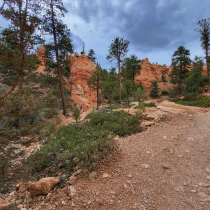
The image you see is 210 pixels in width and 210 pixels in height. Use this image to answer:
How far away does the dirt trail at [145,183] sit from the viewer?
77.1 inches

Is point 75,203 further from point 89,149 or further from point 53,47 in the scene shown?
point 53,47

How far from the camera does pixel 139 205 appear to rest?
6.32ft

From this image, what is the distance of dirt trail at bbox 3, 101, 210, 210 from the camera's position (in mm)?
1958

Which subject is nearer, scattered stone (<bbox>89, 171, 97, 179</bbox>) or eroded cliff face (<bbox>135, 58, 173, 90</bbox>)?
scattered stone (<bbox>89, 171, 97, 179</bbox>)

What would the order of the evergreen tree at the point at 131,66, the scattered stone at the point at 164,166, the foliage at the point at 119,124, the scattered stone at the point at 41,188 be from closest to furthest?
the scattered stone at the point at 41,188
the scattered stone at the point at 164,166
the foliage at the point at 119,124
the evergreen tree at the point at 131,66

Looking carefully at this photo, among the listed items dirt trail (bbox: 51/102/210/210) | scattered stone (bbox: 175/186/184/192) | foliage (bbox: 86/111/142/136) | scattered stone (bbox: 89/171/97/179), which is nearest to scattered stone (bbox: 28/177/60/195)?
dirt trail (bbox: 51/102/210/210)

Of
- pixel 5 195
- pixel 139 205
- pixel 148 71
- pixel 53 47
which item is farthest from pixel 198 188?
pixel 148 71

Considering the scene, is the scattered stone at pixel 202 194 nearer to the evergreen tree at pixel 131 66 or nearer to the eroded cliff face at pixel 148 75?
the evergreen tree at pixel 131 66

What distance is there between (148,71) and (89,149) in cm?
4671

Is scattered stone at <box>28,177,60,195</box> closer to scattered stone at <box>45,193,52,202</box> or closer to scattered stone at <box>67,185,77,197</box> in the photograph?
scattered stone at <box>45,193,52,202</box>

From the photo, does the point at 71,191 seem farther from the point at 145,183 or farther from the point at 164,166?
the point at 164,166

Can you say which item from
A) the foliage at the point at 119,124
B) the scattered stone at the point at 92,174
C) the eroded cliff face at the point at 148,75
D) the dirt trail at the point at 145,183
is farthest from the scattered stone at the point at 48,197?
the eroded cliff face at the point at 148,75

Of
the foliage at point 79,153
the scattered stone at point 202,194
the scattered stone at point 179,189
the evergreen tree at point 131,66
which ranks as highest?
the evergreen tree at point 131,66

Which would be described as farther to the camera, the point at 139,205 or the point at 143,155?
the point at 143,155
